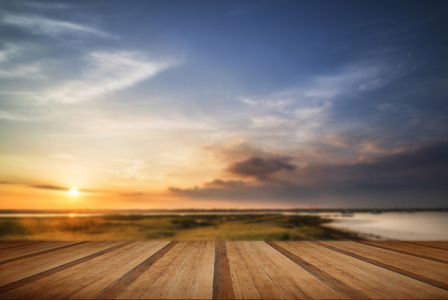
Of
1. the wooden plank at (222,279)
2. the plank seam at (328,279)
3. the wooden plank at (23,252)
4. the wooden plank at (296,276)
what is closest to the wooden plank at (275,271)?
the wooden plank at (296,276)

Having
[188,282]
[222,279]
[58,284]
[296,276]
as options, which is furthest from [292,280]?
[58,284]

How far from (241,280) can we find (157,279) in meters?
0.82

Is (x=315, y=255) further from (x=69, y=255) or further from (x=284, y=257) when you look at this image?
(x=69, y=255)

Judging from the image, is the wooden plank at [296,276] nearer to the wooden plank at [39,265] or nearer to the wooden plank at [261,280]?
the wooden plank at [261,280]

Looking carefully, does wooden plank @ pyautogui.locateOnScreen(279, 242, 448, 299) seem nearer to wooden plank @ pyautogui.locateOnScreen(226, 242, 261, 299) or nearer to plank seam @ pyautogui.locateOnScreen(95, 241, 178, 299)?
wooden plank @ pyautogui.locateOnScreen(226, 242, 261, 299)

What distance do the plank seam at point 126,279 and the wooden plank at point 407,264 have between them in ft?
9.56

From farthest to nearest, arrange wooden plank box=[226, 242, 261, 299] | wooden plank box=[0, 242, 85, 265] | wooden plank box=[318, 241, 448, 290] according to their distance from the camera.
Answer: wooden plank box=[0, 242, 85, 265], wooden plank box=[318, 241, 448, 290], wooden plank box=[226, 242, 261, 299]

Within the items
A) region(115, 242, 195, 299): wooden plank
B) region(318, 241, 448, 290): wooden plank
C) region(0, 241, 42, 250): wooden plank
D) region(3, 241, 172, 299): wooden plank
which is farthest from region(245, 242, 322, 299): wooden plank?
region(0, 241, 42, 250): wooden plank

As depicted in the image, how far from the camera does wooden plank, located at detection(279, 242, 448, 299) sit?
230 cm

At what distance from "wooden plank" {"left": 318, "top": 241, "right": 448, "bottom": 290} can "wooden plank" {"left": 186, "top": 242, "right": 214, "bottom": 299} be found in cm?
216

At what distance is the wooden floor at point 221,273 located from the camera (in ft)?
7.41

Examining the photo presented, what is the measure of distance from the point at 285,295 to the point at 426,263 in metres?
2.65

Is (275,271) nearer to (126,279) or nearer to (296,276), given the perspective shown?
(296,276)

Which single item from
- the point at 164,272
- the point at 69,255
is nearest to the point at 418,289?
the point at 164,272
